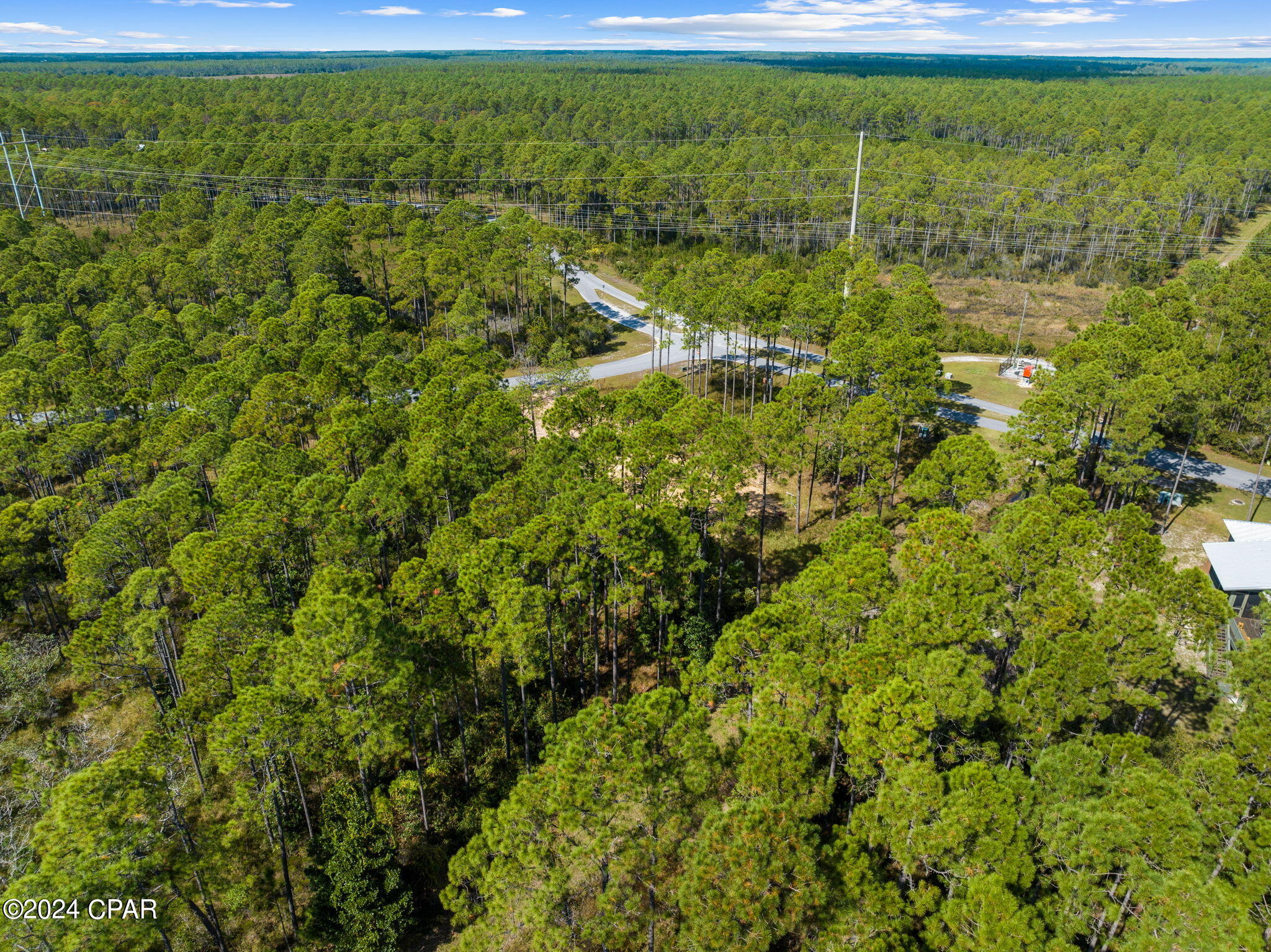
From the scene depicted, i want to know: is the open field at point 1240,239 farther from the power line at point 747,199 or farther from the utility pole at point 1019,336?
the utility pole at point 1019,336

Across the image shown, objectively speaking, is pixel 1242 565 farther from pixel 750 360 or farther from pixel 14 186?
pixel 14 186

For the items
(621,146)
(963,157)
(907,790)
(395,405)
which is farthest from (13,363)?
(963,157)

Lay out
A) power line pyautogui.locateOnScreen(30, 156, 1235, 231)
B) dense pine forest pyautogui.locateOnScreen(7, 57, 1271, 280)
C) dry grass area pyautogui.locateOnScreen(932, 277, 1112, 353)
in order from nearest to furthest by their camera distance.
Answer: dry grass area pyautogui.locateOnScreen(932, 277, 1112, 353)
power line pyautogui.locateOnScreen(30, 156, 1235, 231)
dense pine forest pyautogui.locateOnScreen(7, 57, 1271, 280)

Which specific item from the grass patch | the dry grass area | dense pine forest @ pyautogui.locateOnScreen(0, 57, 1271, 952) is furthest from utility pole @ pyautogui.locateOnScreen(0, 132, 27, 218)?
the dry grass area

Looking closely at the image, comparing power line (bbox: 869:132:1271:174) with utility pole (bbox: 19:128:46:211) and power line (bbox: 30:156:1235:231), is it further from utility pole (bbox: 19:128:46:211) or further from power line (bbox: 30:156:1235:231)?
utility pole (bbox: 19:128:46:211)

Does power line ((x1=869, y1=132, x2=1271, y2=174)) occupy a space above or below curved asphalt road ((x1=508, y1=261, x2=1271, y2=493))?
above

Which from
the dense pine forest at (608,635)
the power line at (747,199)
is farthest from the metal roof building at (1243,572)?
the power line at (747,199)

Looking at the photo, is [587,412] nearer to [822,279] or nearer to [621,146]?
[822,279]

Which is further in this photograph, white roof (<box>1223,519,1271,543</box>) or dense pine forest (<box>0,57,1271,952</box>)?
white roof (<box>1223,519,1271,543</box>)
